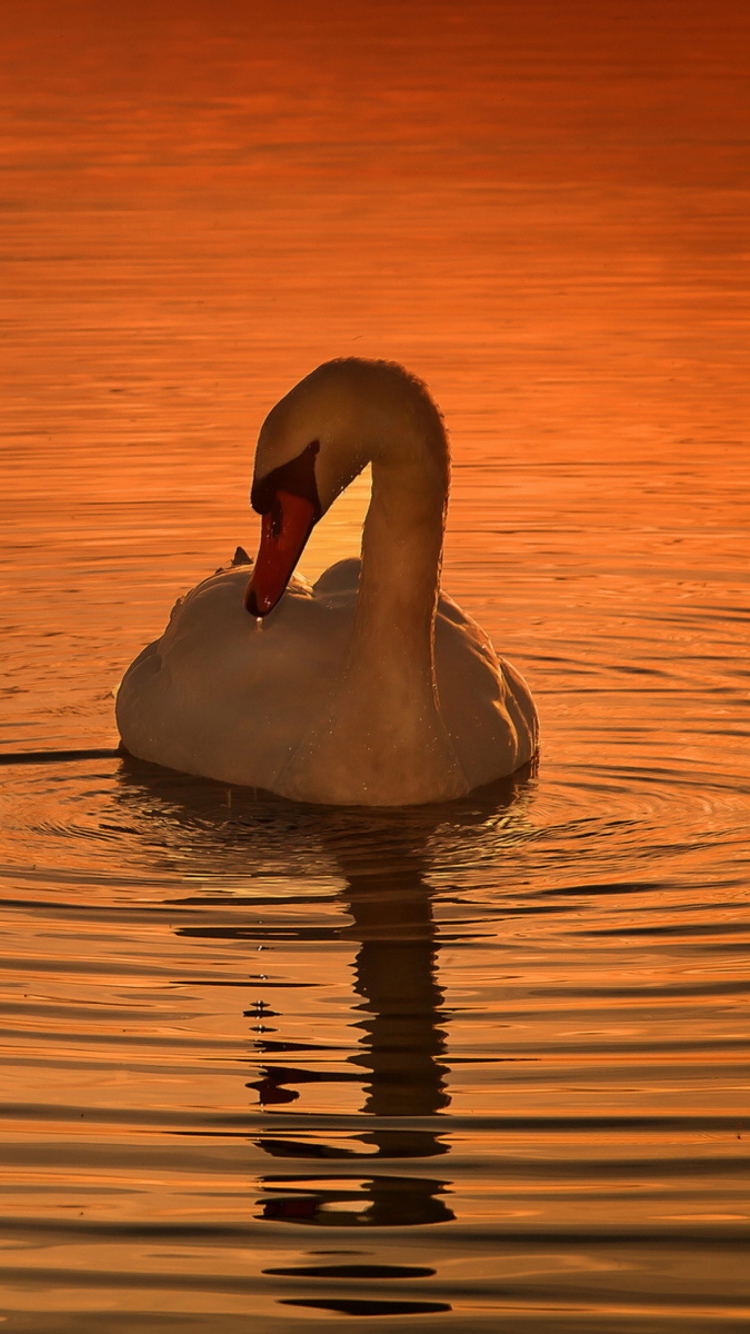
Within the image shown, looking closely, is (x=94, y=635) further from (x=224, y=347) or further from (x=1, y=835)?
(x=224, y=347)

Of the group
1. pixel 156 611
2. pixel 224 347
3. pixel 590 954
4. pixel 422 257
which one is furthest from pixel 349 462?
pixel 422 257

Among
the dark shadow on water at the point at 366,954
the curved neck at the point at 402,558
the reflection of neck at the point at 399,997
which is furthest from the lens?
the curved neck at the point at 402,558

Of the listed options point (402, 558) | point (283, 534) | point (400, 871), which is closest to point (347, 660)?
point (402, 558)

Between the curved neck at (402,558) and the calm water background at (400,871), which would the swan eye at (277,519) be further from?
the calm water background at (400,871)

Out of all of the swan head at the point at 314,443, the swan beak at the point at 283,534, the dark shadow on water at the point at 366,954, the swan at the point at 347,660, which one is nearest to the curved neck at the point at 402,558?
the swan at the point at 347,660

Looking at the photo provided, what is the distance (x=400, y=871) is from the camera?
27.4 ft

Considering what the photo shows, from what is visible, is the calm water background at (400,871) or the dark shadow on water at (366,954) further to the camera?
the dark shadow on water at (366,954)

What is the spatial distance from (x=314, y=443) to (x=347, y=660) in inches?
36.3

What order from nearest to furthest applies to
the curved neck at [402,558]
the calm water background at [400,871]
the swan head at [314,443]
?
the calm water background at [400,871], the swan head at [314,443], the curved neck at [402,558]

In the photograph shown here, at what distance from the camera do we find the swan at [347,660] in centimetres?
885

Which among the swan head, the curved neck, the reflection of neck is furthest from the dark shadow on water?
the swan head

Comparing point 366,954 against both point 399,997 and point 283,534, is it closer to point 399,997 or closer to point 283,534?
point 399,997

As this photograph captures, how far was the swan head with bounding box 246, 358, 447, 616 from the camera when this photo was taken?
877 cm

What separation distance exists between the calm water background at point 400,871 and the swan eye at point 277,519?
3.22 ft
